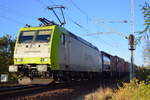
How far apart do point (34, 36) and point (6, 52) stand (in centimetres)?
2144

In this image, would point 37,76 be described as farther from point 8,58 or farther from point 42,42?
point 8,58

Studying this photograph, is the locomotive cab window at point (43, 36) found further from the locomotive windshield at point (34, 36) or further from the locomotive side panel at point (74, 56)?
the locomotive side panel at point (74, 56)

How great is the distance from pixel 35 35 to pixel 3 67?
16.3 m

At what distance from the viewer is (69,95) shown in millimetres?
12211

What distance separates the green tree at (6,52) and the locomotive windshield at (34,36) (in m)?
15.2

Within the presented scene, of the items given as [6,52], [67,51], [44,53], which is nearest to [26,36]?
[44,53]

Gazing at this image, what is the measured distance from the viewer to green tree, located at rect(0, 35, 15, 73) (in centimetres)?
2907

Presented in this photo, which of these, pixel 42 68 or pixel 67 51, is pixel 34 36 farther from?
pixel 42 68

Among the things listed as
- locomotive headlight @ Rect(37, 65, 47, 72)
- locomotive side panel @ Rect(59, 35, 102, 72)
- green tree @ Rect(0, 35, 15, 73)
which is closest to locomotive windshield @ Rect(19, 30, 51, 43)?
locomotive side panel @ Rect(59, 35, 102, 72)

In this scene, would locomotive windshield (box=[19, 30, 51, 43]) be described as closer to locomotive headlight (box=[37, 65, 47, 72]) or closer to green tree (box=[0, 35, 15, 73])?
locomotive headlight (box=[37, 65, 47, 72])

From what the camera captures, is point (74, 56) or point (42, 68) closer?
point (42, 68)

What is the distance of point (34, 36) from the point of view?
45.5 ft

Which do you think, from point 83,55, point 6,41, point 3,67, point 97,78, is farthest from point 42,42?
point 6,41

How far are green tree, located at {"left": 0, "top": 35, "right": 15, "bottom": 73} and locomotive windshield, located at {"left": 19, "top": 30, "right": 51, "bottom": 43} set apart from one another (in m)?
15.2
